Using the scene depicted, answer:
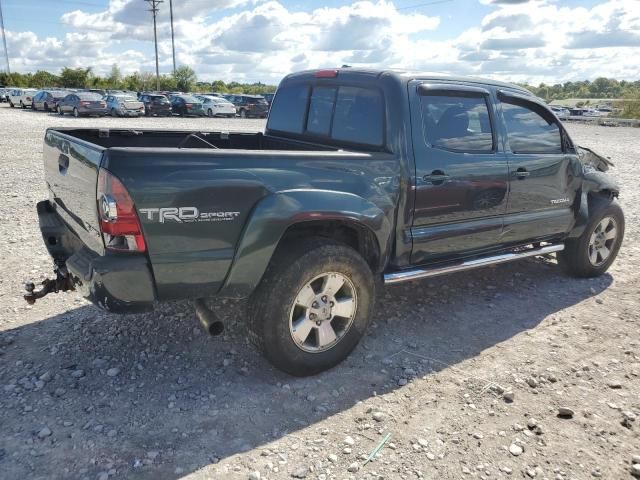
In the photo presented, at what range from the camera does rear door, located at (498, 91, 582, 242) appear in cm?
457

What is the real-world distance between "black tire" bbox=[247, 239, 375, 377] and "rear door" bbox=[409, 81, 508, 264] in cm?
67

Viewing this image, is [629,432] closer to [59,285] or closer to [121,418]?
[121,418]

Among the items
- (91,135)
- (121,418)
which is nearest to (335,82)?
(91,135)

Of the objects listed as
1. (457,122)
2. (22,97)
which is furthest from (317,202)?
(22,97)

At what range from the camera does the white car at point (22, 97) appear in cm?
3934

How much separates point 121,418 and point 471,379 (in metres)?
2.21

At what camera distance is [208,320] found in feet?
10.4

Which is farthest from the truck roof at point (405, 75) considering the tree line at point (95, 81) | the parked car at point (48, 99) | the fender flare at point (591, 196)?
the tree line at point (95, 81)

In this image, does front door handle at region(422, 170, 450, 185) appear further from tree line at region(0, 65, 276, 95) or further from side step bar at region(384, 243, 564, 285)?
tree line at region(0, 65, 276, 95)

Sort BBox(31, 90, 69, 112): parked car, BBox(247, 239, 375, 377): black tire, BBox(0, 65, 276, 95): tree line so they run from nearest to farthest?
1. BBox(247, 239, 375, 377): black tire
2. BBox(31, 90, 69, 112): parked car
3. BBox(0, 65, 276, 95): tree line

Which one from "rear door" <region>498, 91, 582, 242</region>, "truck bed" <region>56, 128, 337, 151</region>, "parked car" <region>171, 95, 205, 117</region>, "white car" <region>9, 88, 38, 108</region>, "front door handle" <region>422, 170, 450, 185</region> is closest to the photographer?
"front door handle" <region>422, 170, 450, 185</region>

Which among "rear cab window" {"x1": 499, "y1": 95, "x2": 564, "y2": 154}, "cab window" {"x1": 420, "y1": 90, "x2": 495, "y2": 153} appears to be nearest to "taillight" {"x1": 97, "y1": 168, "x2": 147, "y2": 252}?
"cab window" {"x1": 420, "y1": 90, "x2": 495, "y2": 153}

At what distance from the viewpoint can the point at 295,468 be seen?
2.74m

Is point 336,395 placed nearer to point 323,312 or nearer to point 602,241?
point 323,312
